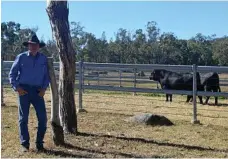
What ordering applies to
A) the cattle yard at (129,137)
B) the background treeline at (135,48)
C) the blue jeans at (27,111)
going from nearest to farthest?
1. the blue jeans at (27,111)
2. the cattle yard at (129,137)
3. the background treeline at (135,48)

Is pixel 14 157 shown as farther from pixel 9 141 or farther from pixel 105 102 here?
pixel 105 102

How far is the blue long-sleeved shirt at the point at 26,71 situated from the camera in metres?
6.62

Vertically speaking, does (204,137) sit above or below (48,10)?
below

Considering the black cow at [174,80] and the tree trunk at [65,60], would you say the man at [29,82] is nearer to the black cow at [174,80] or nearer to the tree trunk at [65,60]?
the tree trunk at [65,60]

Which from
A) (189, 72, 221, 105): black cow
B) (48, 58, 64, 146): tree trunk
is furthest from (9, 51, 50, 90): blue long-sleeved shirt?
(189, 72, 221, 105): black cow

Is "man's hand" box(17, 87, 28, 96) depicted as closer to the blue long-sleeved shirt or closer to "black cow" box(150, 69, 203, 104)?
the blue long-sleeved shirt

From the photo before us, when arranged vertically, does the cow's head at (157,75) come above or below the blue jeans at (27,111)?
above

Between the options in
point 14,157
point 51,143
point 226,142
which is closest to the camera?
point 14,157

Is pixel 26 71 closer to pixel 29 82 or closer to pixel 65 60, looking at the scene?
pixel 29 82

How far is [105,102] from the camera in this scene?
15180 millimetres

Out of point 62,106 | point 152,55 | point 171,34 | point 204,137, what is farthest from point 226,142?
point 171,34

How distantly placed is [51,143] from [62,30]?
2.30 meters

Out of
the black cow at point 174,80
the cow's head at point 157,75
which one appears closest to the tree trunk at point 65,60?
the black cow at point 174,80

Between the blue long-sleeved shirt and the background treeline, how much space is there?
2485 inches
